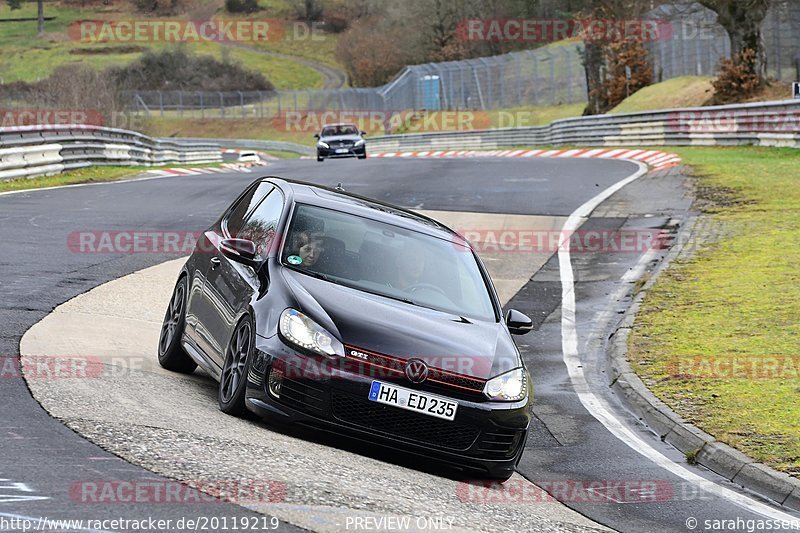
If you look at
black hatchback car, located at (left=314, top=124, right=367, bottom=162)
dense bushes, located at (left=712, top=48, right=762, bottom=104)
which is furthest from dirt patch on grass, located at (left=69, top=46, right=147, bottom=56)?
dense bushes, located at (left=712, top=48, right=762, bottom=104)

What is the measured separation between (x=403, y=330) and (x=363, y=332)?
0.93 ft

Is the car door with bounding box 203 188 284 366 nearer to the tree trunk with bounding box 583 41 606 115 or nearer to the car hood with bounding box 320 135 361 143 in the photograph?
the car hood with bounding box 320 135 361 143

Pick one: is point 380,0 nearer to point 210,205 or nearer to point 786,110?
point 786,110

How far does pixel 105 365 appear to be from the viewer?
358 inches

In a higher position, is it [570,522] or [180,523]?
[180,523]

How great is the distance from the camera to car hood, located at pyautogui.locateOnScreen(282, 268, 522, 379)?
7589 mm

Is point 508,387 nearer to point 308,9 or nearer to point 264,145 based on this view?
point 264,145

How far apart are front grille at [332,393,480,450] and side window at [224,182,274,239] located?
253cm

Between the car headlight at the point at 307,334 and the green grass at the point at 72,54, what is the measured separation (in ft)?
336

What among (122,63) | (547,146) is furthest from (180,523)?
(122,63)

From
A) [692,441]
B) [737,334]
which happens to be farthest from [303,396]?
[737,334]

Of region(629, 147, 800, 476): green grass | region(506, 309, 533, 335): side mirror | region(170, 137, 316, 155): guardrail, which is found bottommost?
region(170, 137, 316, 155): guardrail

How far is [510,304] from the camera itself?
1496cm

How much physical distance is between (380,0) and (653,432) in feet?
372
